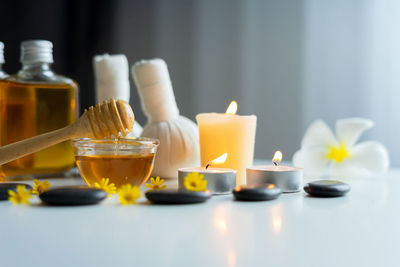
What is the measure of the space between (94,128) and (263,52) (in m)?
1.02

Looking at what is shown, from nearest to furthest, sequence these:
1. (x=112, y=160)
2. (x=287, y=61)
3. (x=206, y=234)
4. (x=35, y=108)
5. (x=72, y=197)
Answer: (x=206, y=234)
(x=72, y=197)
(x=112, y=160)
(x=35, y=108)
(x=287, y=61)

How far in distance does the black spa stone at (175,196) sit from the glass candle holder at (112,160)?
4.2 inches

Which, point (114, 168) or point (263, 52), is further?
point (263, 52)

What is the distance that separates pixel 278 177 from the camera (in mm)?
678

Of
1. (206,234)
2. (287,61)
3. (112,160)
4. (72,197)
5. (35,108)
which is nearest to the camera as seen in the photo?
(206,234)

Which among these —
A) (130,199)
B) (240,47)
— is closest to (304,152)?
(130,199)

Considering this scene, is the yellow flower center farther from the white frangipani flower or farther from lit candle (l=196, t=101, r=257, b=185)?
lit candle (l=196, t=101, r=257, b=185)

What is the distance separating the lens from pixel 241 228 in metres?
0.47

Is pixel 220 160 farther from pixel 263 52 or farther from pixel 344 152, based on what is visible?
pixel 263 52

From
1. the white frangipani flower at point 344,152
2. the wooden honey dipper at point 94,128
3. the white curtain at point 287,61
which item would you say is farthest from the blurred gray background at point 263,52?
the wooden honey dipper at point 94,128

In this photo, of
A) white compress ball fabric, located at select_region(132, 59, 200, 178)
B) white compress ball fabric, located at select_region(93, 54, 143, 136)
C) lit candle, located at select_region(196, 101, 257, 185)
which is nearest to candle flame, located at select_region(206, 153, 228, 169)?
lit candle, located at select_region(196, 101, 257, 185)

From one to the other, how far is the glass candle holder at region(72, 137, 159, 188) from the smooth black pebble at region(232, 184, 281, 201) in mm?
161

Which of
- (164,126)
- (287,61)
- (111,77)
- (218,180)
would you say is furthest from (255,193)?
(287,61)

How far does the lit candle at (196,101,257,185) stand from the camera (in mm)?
742
